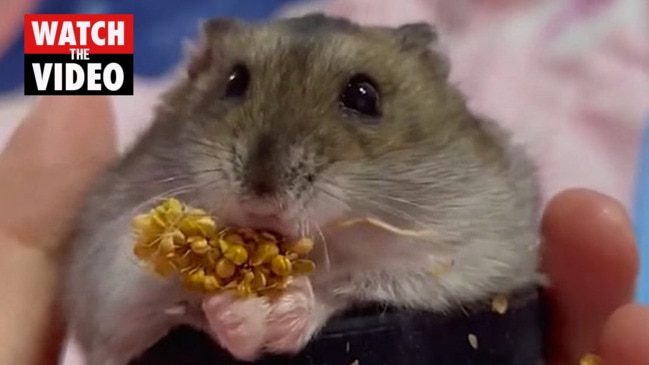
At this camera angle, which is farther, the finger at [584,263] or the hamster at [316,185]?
the finger at [584,263]

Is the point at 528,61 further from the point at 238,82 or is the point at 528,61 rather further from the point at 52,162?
the point at 238,82

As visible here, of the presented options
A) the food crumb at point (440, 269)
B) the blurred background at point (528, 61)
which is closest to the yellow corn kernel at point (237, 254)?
the food crumb at point (440, 269)

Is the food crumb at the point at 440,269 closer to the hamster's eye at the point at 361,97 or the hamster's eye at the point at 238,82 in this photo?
the hamster's eye at the point at 361,97

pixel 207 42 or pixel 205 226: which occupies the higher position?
pixel 207 42

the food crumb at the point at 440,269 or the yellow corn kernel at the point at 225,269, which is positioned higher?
the yellow corn kernel at the point at 225,269

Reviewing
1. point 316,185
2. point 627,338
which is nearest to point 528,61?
point 627,338

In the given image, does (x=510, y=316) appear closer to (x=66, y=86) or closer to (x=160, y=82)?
(x=66, y=86)
